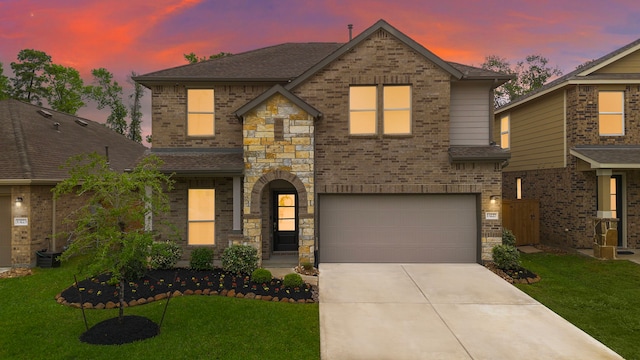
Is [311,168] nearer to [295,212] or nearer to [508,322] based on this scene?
[295,212]

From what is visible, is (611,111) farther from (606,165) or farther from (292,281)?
(292,281)

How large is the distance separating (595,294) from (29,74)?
41676 mm

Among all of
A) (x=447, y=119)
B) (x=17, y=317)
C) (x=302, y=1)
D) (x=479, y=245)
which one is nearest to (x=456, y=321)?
(x=479, y=245)

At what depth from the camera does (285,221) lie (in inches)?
514

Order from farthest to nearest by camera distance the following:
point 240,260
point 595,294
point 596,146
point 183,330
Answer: point 596,146 < point 240,260 < point 595,294 < point 183,330

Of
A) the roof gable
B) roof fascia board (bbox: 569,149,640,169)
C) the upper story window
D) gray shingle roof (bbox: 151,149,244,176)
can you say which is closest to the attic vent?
gray shingle roof (bbox: 151,149,244,176)

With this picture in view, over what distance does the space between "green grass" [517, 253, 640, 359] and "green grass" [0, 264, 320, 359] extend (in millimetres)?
5687

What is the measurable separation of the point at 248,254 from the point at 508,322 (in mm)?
7096

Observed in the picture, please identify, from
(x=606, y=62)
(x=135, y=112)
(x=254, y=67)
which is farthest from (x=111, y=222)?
(x=135, y=112)

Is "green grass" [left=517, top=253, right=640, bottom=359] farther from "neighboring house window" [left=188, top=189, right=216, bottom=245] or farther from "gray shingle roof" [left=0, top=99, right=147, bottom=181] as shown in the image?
"gray shingle roof" [left=0, top=99, right=147, bottom=181]

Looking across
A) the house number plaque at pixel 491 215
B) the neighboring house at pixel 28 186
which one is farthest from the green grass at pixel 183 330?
the house number plaque at pixel 491 215

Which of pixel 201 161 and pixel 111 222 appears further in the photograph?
pixel 201 161

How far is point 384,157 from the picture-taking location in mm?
11922

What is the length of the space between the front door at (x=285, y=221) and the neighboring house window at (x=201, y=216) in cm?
228
